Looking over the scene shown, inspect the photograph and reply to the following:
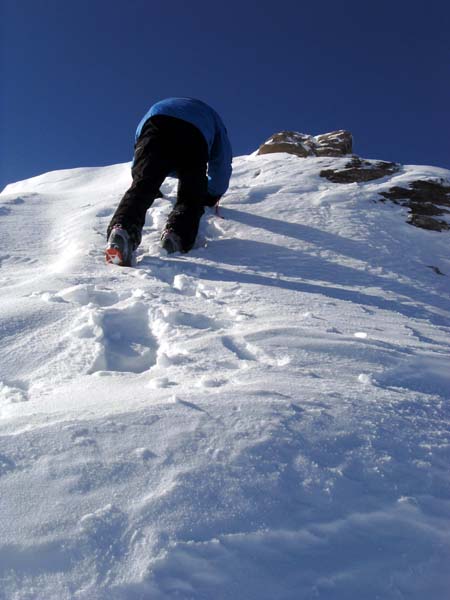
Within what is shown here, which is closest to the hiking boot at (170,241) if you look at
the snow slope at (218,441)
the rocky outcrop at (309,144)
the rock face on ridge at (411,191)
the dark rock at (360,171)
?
the snow slope at (218,441)

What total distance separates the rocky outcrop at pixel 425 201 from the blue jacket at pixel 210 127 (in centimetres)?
191

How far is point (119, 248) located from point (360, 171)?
437 centimetres

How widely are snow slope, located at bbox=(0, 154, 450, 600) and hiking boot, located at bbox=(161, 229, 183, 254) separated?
1.91ft

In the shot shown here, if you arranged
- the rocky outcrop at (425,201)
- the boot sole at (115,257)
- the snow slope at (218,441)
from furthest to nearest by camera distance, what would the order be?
the rocky outcrop at (425,201)
the boot sole at (115,257)
the snow slope at (218,441)

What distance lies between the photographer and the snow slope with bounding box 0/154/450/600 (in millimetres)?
779

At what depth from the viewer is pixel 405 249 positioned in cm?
350

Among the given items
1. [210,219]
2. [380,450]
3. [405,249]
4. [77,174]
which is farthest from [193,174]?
[77,174]

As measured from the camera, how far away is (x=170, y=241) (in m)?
2.99

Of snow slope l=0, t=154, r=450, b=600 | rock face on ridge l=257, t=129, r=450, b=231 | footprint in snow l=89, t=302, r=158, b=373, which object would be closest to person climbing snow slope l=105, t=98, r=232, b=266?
snow slope l=0, t=154, r=450, b=600

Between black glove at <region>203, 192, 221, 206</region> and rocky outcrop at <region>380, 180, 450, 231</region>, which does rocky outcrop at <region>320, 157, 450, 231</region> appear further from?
black glove at <region>203, 192, 221, 206</region>

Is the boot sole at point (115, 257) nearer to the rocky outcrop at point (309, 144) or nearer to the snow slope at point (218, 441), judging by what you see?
the snow slope at point (218, 441)

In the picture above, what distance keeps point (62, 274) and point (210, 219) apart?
185cm

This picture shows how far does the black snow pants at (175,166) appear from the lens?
3020 mm

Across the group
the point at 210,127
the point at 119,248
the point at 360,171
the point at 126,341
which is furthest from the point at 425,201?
the point at 126,341
